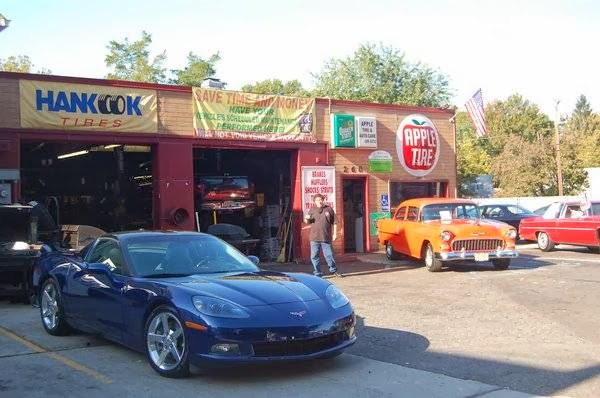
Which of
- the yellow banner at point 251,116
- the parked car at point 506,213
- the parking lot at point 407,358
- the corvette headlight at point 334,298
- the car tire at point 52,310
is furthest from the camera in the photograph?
the parked car at point 506,213

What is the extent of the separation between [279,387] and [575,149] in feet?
150

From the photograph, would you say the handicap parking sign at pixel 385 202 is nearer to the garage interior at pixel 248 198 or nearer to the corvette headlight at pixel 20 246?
the garage interior at pixel 248 198

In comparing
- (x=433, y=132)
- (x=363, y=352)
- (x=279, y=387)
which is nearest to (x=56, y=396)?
(x=279, y=387)

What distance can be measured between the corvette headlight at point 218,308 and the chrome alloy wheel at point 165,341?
293mm

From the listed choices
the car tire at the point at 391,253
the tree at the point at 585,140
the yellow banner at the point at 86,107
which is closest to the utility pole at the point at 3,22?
the yellow banner at the point at 86,107

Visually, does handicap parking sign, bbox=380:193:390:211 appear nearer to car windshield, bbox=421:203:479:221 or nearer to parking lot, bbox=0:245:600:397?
car windshield, bbox=421:203:479:221

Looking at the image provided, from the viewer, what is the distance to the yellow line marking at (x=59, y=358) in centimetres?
617

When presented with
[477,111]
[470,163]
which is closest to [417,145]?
[477,111]

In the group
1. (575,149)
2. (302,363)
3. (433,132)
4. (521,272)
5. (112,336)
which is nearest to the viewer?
(302,363)

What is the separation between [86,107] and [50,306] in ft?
25.7

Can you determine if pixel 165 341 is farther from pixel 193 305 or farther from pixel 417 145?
pixel 417 145

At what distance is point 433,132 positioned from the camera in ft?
72.6

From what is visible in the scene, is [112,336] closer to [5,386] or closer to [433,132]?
[5,386]

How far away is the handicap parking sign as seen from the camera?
67.3 feet
